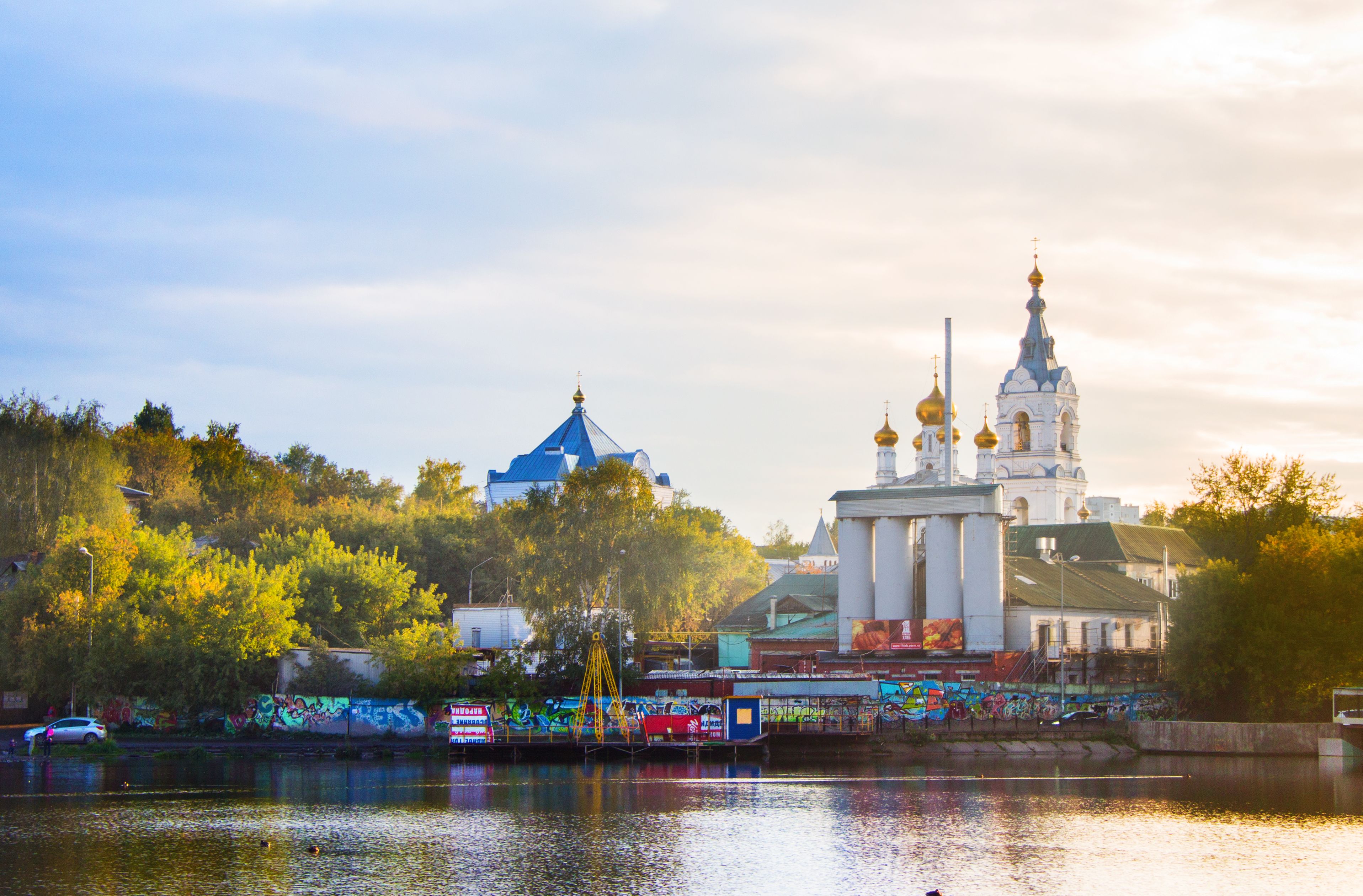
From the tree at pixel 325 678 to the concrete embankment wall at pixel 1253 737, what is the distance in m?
37.0

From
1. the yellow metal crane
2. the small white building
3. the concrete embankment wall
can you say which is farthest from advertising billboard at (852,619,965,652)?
the small white building

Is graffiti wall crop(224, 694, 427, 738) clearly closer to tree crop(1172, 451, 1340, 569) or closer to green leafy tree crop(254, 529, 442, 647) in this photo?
green leafy tree crop(254, 529, 442, 647)

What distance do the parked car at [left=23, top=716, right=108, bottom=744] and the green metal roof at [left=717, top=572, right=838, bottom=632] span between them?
A: 43.1 meters

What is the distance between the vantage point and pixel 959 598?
3036 inches

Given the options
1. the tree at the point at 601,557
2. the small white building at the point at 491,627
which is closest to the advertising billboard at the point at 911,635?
the tree at the point at 601,557

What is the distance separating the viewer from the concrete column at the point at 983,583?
248 ft

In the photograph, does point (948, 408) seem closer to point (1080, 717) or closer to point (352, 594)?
point (1080, 717)

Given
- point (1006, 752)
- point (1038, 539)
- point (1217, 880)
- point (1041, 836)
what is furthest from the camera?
point (1038, 539)

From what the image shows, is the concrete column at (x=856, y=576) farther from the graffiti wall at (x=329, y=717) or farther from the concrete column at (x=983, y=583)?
the graffiti wall at (x=329, y=717)

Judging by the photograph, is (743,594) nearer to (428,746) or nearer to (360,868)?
(428,746)

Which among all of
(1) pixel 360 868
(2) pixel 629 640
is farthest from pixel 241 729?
(1) pixel 360 868

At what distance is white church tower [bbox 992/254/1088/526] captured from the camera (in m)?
140

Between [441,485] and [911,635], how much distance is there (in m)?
79.4

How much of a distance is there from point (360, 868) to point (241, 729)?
32654 millimetres
